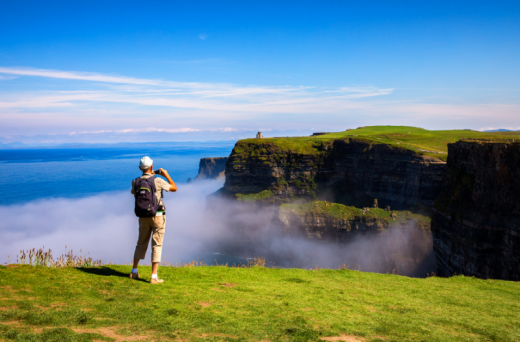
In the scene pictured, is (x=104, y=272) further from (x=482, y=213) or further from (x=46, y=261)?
(x=482, y=213)

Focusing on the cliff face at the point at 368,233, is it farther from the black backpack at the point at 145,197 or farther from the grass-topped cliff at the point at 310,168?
the black backpack at the point at 145,197

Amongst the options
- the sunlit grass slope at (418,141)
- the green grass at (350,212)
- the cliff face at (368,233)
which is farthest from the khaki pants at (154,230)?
the sunlit grass slope at (418,141)

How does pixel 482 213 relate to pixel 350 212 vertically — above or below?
above

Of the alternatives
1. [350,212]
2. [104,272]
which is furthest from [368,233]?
[104,272]

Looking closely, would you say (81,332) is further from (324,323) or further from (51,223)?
(51,223)

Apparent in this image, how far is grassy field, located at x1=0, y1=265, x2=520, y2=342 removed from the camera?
17.9ft

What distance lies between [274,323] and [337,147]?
113415 mm

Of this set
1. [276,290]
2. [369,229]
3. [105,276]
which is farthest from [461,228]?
[105,276]

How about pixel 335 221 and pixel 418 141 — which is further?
pixel 418 141

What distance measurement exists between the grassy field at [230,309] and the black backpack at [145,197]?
76.7 inches

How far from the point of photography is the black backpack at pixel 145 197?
7.83 metres

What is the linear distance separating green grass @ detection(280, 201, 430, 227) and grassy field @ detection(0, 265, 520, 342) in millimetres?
72754

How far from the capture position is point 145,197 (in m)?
7.88

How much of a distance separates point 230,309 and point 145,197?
3450 mm
